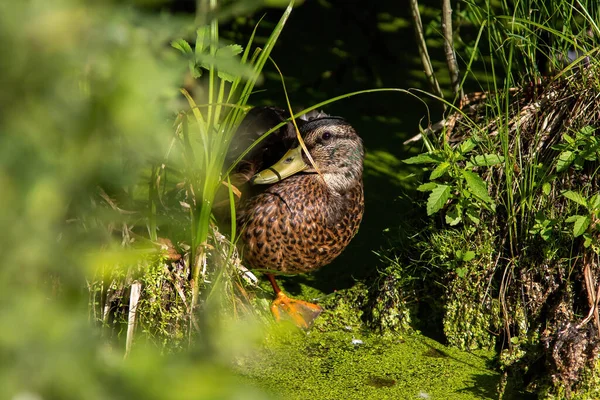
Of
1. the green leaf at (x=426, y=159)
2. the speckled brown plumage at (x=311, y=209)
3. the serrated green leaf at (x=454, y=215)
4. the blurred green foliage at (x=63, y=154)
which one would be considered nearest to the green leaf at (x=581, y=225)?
the serrated green leaf at (x=454, y=215)

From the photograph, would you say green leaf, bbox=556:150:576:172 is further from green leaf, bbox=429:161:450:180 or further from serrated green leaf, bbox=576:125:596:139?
green leaf, bbox=429:161:450:180

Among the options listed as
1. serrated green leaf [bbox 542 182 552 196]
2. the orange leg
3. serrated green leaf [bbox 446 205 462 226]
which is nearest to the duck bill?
the orange leg

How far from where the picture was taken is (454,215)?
10.2 feet

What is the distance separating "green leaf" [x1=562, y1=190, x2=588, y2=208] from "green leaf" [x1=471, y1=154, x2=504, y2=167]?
28cm

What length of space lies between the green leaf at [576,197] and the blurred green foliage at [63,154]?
2452 mm

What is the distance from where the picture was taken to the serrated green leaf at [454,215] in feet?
10.1

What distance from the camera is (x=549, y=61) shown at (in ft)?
11.1

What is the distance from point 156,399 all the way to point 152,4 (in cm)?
33

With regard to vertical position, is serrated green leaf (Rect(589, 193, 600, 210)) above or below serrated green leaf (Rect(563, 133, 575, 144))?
below

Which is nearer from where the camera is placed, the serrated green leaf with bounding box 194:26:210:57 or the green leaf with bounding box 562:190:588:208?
the serrated green leaf with bounding box 194:26:210:57

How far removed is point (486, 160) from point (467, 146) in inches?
4.1

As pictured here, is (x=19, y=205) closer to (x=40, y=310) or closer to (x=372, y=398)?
(x=40, y=310)

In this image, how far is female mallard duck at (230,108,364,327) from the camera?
3363 millimetres

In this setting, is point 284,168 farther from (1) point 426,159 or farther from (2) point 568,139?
(2) point 568,139
